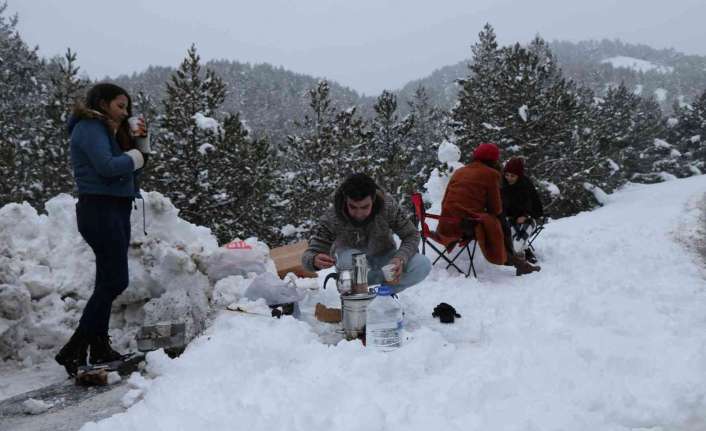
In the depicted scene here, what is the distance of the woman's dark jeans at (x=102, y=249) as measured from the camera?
3002 millimetres

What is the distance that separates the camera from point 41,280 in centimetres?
370

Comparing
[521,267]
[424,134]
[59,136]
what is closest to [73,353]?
[521,267]

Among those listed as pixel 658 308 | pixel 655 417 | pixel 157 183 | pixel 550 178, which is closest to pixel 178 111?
pixel 157 183

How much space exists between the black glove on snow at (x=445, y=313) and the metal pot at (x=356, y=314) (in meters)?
0.71

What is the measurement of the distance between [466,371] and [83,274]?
293 cm

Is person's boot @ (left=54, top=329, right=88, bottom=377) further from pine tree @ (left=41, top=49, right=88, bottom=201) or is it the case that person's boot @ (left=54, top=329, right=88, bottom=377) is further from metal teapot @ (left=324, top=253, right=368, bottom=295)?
pine tree @ (left=41, top=49, right=88, bottom=201)

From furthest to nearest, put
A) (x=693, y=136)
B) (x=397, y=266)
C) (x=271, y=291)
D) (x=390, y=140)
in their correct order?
(x=693, y=136)
(x=390, y=140)
(x=271, y=291)
(x=397, y=266)

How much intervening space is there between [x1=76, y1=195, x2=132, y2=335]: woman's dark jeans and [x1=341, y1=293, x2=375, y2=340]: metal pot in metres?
1.39

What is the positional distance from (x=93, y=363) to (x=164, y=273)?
1.01 meters

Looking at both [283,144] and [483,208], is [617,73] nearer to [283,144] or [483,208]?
[283,144]

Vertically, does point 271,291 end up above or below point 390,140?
below

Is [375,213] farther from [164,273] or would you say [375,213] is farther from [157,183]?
[157,183]

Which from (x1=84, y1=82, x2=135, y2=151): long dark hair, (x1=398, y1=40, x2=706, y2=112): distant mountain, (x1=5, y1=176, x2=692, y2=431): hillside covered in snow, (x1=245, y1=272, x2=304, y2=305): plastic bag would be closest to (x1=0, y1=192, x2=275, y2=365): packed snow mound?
(x1=245, y1=272, x2=304, y2=305): plastic bag

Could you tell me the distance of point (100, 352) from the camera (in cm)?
308
